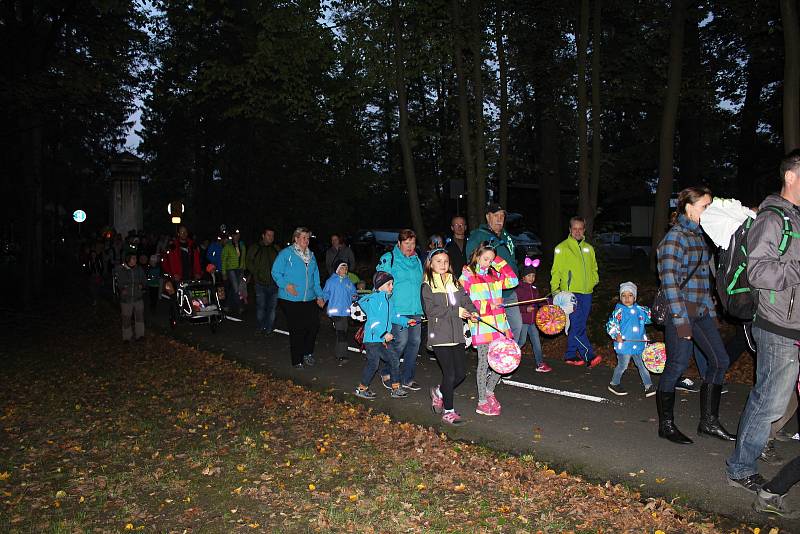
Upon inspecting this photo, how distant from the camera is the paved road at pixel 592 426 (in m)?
5.70

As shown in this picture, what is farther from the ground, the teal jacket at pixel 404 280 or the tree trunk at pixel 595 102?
the tree trunk at pixel 595 102

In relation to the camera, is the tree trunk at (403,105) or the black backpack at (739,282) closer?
the black backpack at (739,282)

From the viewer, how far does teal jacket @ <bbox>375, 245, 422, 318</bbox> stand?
882 cm

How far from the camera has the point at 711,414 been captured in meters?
6.77

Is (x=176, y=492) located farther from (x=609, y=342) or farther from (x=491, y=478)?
(x=609, y=342)

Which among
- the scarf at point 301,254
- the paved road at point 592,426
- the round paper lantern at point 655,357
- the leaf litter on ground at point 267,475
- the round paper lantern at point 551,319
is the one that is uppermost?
the scarf at point 301,254

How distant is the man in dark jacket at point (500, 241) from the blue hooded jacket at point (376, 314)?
5.90 ft

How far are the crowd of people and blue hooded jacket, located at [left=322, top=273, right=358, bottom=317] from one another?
16 millimetres

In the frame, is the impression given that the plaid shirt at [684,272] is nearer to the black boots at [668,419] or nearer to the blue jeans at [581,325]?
the black boots at [668,419]

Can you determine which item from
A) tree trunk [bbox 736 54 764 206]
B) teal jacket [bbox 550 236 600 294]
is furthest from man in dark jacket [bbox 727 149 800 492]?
tree trunk [bbox 736 54 764 206]

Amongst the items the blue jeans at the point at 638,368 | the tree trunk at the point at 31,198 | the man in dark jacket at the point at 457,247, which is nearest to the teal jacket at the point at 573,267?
the man in dark jacket at the point at 457,247

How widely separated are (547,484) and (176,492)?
9.72 ft

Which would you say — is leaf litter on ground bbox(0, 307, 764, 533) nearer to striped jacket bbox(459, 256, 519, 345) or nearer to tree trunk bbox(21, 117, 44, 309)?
striped jacket bbox(459, 256, 519, 345)

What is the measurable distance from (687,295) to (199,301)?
1103cm
